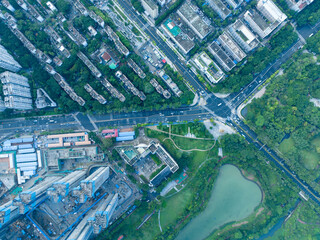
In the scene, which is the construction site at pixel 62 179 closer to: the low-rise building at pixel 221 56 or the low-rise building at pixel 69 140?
the low-rise building at pixel 69 140

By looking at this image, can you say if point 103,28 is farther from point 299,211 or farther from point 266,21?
point 299,211

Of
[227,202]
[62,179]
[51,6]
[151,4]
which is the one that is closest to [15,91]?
[51,6]

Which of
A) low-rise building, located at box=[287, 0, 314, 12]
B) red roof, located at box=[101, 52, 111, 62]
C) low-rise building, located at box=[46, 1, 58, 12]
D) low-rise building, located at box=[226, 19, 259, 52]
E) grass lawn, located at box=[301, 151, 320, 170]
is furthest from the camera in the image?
grass lawn, located at box=[301, 151, 320, 170]

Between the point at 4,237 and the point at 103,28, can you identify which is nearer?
the point at 4,237

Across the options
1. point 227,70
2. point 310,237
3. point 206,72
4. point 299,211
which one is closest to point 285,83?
point 227,70

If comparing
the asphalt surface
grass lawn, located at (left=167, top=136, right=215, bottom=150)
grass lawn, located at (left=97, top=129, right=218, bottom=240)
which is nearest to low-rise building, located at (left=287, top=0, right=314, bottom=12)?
the asphalt surface

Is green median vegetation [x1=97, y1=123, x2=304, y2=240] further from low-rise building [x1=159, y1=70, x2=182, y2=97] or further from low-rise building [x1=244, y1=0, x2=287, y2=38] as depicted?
low-rise building [x1=244, y1=0, x2=287, y2=38]

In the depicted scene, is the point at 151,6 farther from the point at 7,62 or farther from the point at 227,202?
the point at 227,202
